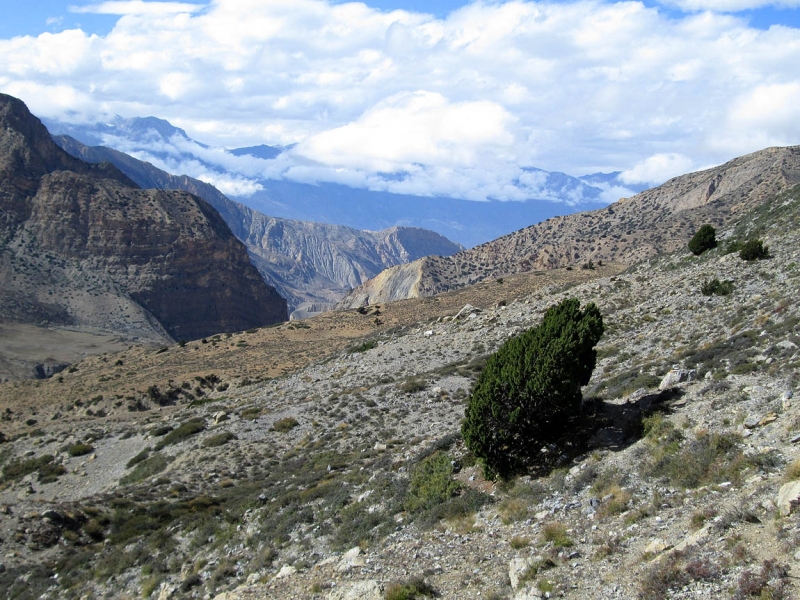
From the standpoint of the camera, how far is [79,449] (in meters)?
27.6

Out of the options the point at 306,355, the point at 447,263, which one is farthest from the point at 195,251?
the point at 306,355

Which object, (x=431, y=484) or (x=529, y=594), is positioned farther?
(x=431, y=484)

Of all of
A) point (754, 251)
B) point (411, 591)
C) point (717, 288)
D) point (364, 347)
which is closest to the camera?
point (411, 591)

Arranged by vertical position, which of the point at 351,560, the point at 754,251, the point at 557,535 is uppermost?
the point at 754,251

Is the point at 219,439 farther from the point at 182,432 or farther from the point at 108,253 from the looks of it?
the point at 108,253

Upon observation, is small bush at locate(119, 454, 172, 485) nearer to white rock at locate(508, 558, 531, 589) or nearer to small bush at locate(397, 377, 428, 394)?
small bush at locate(397, 377, 428, 394)

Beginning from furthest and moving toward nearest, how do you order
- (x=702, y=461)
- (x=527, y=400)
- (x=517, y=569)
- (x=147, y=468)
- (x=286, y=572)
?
(x=147, y=468) → (x=527, y=400) → (x=286, y=572) → (x=702, y=461) → (x=517, y=569)

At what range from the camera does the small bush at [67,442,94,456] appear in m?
27.4

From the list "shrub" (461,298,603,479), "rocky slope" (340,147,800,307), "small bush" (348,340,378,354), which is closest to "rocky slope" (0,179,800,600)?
"shrub" (461,298,603,479)

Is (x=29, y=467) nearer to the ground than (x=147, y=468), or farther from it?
nearer to the ground

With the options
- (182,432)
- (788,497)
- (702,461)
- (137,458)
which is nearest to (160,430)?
(182,432)

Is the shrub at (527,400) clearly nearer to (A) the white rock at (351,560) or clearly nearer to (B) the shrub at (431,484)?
(B) the shrub at (431,484)

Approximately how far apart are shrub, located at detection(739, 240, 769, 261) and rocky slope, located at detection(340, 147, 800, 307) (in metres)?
53.5

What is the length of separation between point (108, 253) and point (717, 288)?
448 feet
